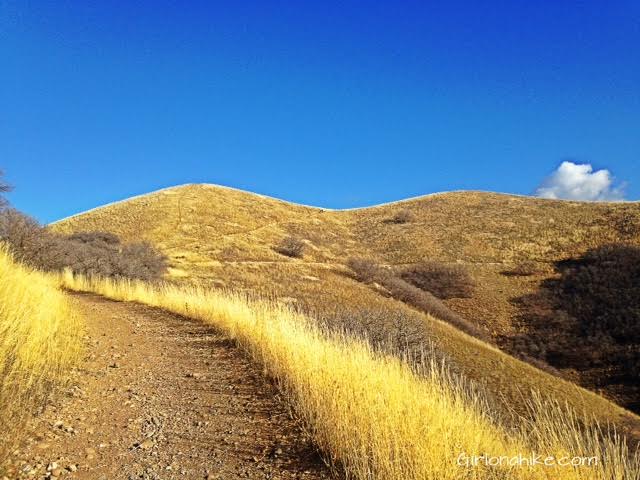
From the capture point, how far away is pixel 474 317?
3572cm

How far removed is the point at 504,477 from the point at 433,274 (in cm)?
4165

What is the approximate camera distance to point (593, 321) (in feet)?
105

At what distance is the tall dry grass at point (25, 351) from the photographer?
3.85 metres

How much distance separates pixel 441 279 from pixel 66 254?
32.5m

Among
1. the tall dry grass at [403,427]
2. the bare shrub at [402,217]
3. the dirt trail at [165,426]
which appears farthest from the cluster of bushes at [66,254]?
the bare shrub at [402,217]

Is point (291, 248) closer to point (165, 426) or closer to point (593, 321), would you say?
point (593, 321)

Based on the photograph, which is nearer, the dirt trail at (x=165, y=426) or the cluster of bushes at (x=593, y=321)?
the dirt trail at (x=165, y=426)

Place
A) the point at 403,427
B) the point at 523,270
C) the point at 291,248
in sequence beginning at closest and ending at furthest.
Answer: the point at 403,427, the point at 523,270, the point at 291,248

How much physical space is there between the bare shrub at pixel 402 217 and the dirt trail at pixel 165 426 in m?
61.2

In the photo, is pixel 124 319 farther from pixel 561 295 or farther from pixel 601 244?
pixel 601 244

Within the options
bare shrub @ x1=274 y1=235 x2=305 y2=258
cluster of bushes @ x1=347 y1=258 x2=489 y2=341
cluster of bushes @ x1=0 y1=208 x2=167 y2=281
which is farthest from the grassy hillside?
cluster of bushes @ x1=0 y1=208 x2=167 y2=281

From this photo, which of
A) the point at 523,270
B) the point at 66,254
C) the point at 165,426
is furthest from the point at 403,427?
the point at 523,270

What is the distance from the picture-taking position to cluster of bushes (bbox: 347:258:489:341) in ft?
105

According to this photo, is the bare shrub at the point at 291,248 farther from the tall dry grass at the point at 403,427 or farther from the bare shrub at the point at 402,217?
the tall dry grass at the point at 403,427
